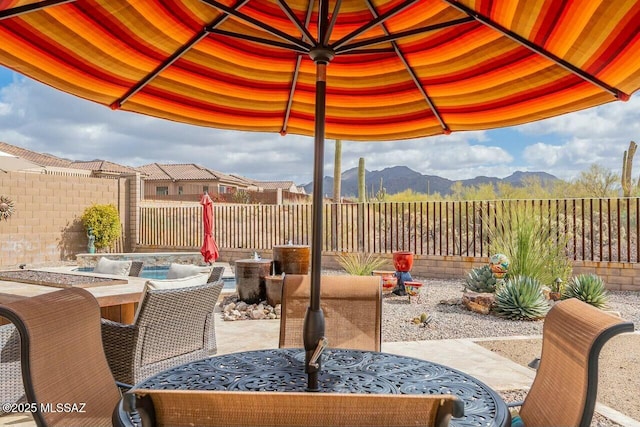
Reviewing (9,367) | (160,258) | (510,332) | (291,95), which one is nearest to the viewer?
(9,367)

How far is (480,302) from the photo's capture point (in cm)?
644

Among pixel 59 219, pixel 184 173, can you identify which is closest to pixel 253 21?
pixel 59 219

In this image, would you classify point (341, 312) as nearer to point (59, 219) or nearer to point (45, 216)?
point (45, 216)

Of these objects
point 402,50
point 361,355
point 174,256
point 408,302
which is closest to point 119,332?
point 361,355

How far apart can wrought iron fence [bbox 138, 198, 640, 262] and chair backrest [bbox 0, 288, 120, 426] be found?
22.2 feet

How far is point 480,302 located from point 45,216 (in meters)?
12.3

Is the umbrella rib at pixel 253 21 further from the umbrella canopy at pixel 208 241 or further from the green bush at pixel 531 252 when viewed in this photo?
the umbrella canopy at pixel 208 241

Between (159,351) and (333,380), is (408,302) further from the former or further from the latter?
(333,380)

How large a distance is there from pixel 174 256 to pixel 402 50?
11.4 meters

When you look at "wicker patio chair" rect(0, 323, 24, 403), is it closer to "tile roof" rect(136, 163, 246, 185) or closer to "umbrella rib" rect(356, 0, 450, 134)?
"umbrella rib" rect(356, 0, 450, 134)

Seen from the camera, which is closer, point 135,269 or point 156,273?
point 135,269

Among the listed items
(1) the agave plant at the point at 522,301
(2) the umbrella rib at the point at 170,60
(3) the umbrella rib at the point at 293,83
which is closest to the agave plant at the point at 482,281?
(1) the agave plant at the point at 522,301

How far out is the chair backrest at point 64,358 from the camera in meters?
1.40

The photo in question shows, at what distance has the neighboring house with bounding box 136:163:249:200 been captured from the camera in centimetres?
3628
